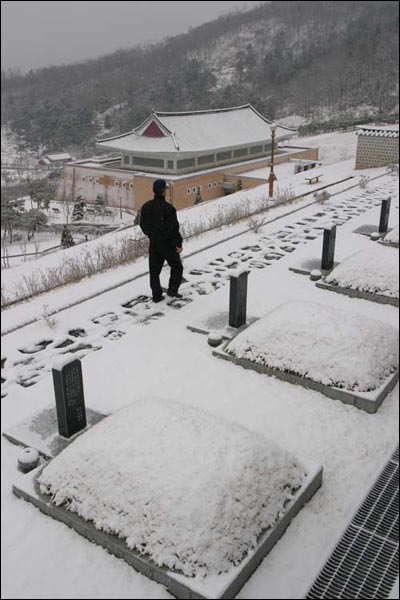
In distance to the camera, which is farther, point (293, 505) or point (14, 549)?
point (293, 505)

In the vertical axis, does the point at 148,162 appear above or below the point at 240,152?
below

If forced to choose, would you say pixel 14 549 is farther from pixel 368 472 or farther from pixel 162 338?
pixel 162 338

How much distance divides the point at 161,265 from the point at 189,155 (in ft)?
41.6

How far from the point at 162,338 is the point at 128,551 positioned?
1899 millimetres

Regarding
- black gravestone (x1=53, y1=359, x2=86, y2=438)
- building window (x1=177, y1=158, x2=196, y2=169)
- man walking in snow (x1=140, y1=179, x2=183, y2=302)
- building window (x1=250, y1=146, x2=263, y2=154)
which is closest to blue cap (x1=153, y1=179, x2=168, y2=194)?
man walking in snow (x1=140, y1=179, x2=183, y2=302)

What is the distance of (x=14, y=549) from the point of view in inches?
73.6

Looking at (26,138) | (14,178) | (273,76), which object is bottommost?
(14,178)

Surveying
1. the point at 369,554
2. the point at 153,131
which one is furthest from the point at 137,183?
the point at 369,554

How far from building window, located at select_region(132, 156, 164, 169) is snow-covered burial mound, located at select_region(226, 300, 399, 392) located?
14599mm

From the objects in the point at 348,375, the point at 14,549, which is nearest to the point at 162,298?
the point at 348,375

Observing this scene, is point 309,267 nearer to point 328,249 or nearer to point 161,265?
point 328,249

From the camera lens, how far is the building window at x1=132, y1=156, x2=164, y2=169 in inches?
677

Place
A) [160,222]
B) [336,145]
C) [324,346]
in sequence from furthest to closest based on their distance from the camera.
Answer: [336,145]
[160,222]
[324,346]

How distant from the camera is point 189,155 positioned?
1606cm
